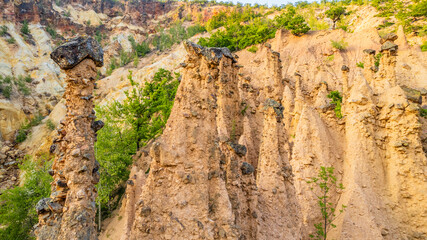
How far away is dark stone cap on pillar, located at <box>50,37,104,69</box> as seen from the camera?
19.3 ft

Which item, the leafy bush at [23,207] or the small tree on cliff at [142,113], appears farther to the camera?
the small tree on cliff at [142,113]

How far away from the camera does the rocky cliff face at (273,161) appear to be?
5.19 meters

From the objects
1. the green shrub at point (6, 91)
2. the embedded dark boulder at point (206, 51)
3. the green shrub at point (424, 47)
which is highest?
the embedded dark boulder at point (206, 51)

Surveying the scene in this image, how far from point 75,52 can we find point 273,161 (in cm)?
745

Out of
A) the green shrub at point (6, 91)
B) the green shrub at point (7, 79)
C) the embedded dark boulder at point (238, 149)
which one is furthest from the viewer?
the green shrub at point (7, 79)

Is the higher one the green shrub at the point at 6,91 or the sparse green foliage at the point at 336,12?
the sparse green foliage at the point at 336,12

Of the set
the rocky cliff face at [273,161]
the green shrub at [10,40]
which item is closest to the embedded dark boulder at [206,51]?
the rocky cliff face at [273,161]

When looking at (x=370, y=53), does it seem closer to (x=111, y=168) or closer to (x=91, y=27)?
(x=111, y=168)

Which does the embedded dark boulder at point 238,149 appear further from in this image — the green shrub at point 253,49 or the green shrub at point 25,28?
the green shrub at point 25,28

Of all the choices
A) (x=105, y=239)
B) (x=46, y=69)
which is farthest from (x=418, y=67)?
(x=46, y=69)

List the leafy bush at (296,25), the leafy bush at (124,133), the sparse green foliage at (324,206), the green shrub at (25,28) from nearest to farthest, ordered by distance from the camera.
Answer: the sparse green foliage at (324,206), the leafy bush at (124,133), the leafy bush at (296,25), the green shrub at (25,28)

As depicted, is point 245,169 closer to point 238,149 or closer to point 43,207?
point 238,149

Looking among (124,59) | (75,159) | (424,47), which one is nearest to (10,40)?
(124,59)

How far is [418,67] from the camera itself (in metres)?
20.2
